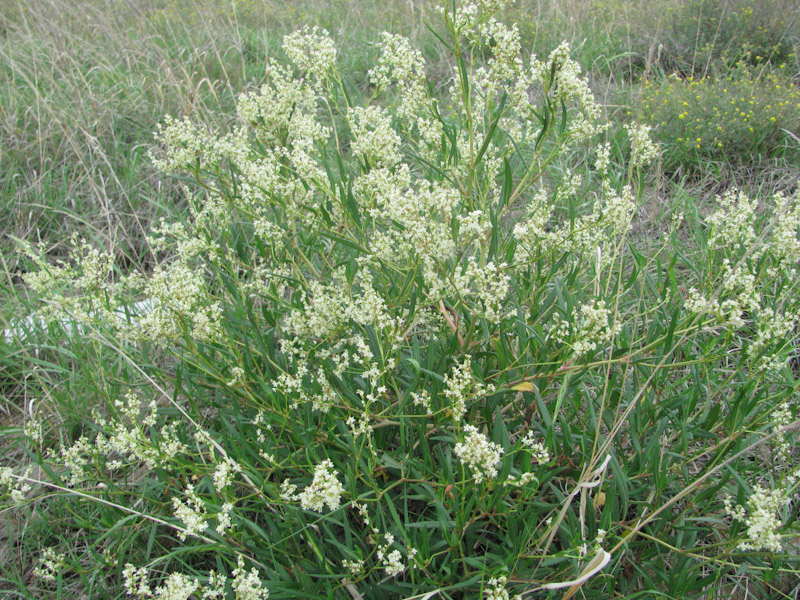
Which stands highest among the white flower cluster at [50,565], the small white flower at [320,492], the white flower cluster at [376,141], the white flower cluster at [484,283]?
the white flower cluster at [376,141]

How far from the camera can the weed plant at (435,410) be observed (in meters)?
1.89

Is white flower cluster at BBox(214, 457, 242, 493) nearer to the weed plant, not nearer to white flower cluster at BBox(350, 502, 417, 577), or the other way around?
the weed plant

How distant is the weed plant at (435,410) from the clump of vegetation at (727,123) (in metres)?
2.07

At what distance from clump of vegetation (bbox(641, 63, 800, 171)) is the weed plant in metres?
2.07

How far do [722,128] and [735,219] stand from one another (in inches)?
93.4

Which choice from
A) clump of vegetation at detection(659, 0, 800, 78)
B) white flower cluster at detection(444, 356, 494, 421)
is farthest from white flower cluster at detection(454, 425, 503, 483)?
clump of vegetation at detection(659, 0, 800, 78)

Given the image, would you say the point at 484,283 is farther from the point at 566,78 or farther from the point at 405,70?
the point at 405,70

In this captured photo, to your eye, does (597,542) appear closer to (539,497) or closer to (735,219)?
(539,497)

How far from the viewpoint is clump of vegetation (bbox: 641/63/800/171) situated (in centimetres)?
419

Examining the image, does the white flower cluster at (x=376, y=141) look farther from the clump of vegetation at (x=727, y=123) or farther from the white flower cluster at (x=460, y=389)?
the clump of vegetation at (x=727, y=123)

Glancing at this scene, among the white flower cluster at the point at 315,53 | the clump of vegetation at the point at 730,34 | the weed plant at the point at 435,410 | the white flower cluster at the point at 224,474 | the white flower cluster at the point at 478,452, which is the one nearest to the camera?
the white flower cluster at the point at 478,452

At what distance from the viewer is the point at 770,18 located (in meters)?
5.39

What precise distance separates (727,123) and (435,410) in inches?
131

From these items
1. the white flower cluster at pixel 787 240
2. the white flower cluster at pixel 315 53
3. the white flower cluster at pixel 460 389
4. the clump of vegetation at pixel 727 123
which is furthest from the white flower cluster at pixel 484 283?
the clump of vegetation at pixel 727 123
